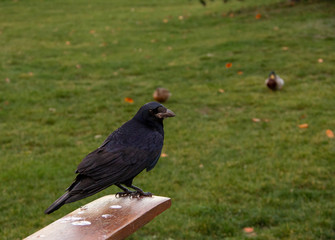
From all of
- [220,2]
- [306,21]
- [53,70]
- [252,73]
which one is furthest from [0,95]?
[220,2]

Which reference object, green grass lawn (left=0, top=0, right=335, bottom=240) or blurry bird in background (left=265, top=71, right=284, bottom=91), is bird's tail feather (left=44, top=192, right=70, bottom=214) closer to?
green grass lawn (left=0, top=0, right=335, bottom=240)

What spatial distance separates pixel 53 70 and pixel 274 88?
4.69 metres

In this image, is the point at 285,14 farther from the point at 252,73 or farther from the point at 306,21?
the point at 252,73

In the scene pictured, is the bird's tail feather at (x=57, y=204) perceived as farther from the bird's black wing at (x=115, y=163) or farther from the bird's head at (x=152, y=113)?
the bird's head at (x=152, y=113)

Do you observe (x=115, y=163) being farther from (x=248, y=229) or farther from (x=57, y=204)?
(x=248, y=229)

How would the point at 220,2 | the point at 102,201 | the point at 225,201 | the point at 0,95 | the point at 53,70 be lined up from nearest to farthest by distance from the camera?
the point at 102,201 → the point at 225,201 → the point at 0,95 → the point at 53,70 → the point at 220,2

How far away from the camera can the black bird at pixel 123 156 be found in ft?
6.77

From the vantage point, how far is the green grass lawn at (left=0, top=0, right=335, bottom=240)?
183 inches

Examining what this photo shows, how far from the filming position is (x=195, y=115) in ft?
23.7

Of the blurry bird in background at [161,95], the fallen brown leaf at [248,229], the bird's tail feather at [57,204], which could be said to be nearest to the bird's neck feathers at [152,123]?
the bird's tail feather at [57,204]

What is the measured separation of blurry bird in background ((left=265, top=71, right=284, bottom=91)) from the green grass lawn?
0.12 meters

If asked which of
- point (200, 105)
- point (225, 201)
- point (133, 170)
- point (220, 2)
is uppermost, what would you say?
point (220, 2)

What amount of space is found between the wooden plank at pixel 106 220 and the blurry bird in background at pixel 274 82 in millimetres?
5944

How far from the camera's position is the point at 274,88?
26.7 feet
